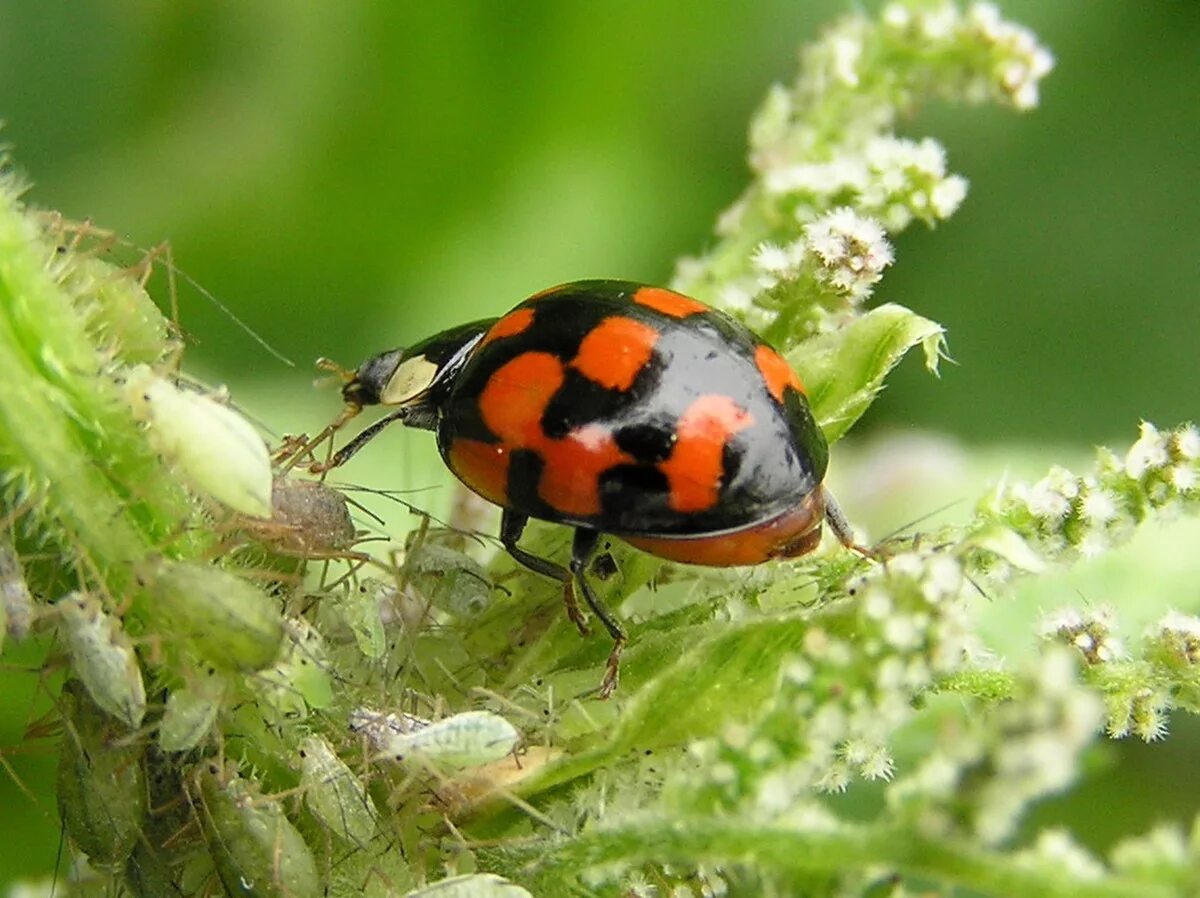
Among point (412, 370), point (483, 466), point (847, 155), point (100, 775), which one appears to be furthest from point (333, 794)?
point (847, 155)

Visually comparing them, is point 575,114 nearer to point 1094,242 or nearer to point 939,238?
point 939,238

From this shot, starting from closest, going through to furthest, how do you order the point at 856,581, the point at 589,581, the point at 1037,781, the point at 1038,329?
1. the point at 1037,781
2. the point at 856,581
3. the point at 589,581
4. the point at 1038,329

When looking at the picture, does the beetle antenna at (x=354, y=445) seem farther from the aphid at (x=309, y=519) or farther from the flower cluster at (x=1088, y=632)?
the flower cluster at (x=1088, y=632)

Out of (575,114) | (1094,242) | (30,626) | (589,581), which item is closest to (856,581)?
(589,581)

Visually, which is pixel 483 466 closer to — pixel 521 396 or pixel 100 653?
pixel 521 396

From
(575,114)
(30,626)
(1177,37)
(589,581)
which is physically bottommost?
(30,626)

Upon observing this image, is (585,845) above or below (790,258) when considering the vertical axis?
below

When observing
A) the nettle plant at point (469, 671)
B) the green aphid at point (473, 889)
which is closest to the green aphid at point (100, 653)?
the nettle plant at point (469, 671)

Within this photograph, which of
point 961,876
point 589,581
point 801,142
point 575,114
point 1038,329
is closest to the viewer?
point 961,876
